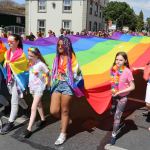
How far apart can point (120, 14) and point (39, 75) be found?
4996cm

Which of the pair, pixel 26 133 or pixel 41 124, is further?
pixel 41 124

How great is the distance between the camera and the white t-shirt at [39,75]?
539cm

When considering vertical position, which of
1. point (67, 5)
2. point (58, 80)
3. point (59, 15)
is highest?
point (67, 5)

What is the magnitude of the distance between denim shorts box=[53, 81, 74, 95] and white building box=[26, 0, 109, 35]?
35.1m

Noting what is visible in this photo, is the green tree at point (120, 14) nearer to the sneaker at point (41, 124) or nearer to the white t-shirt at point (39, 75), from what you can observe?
the sneaker at point (41, 124)

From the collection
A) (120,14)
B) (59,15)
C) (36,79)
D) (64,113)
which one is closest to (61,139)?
(64,113)

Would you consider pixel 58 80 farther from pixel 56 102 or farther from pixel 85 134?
pixel 85 134

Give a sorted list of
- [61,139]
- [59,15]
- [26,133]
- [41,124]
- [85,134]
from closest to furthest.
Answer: [61,139] → [26,133] → [85,134] → [41,124] → [59,15]

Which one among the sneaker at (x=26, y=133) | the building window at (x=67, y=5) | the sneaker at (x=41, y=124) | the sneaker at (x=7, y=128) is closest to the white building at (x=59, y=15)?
the building window at (x=67, y=5)

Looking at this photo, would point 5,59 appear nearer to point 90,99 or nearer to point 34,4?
point 90,99

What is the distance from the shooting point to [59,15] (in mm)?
40562

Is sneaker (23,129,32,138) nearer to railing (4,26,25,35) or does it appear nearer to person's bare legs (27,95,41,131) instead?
person's bare legs (27,95,41,131)

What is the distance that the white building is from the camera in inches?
1567

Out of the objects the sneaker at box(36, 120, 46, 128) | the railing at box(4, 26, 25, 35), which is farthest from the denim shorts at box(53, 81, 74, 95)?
the railing at box(4, 26, 25, 35)
